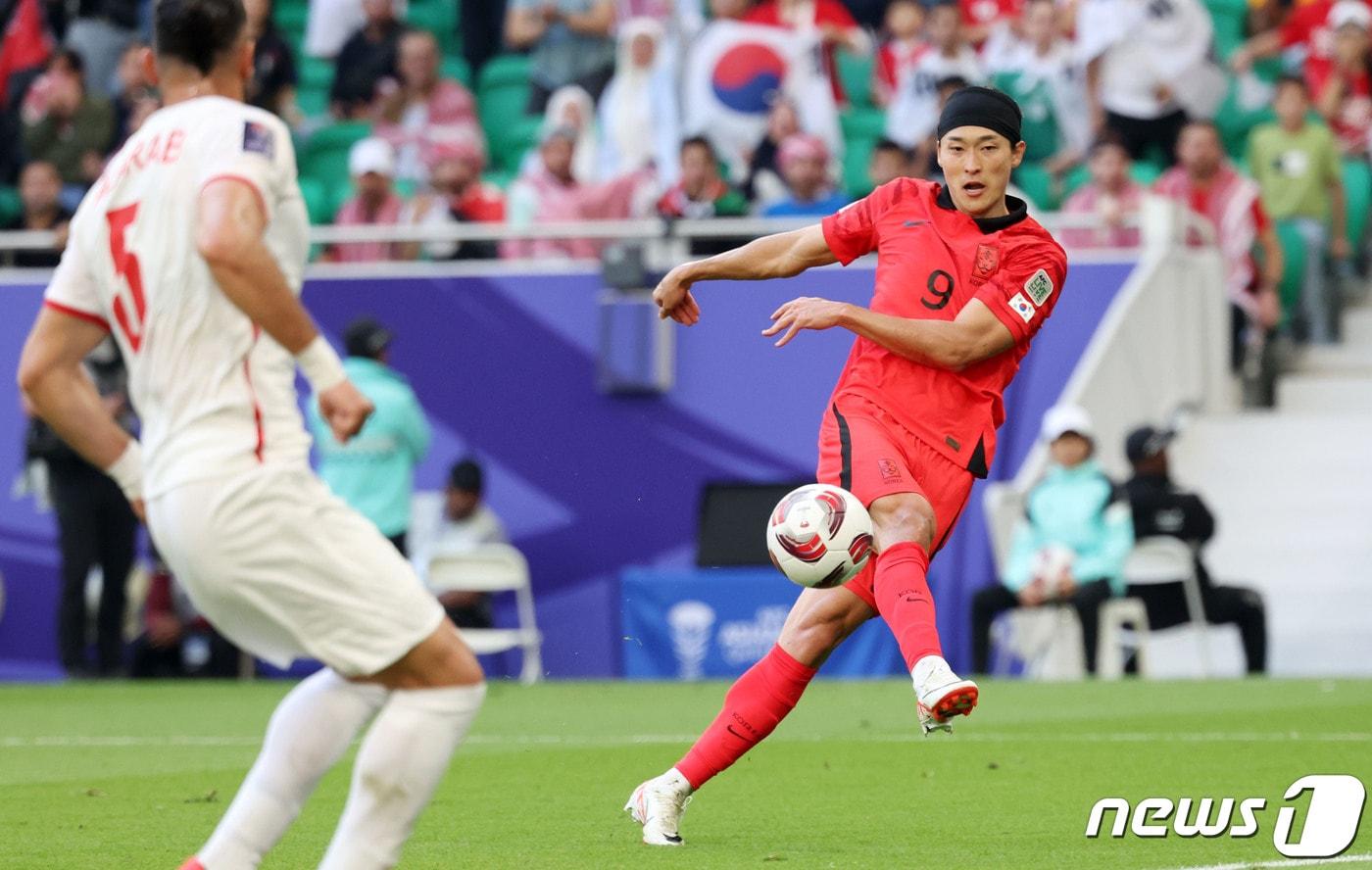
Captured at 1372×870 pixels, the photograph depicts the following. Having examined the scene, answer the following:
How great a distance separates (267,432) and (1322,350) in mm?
14541

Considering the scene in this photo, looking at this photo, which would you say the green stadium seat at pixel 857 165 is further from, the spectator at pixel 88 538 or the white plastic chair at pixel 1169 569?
the spectator at pixel 88 538

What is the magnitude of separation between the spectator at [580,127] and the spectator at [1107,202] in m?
3.66

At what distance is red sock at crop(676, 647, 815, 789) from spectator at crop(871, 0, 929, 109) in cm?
1179

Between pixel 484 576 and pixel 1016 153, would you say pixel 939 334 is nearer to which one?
pixel 1016 153

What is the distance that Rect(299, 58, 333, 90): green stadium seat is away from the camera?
21031 millimetres

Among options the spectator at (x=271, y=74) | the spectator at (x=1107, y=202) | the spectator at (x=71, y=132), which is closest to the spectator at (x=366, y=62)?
the spectator at (x=271, y=74)

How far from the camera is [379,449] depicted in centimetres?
1476

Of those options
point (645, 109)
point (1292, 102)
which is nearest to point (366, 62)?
point (645, 109)

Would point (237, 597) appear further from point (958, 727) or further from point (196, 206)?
point (958, 727)

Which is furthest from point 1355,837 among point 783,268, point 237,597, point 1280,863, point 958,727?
point 958,727

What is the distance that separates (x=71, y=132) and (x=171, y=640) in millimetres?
4340

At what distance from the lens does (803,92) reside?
17984 millimetres

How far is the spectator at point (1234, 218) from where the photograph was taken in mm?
17188

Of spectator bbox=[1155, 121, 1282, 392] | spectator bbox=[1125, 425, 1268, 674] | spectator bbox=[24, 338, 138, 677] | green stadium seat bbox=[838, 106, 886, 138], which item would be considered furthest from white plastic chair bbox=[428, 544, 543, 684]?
spectator bbox=[1155, 121, 1282, 392]
